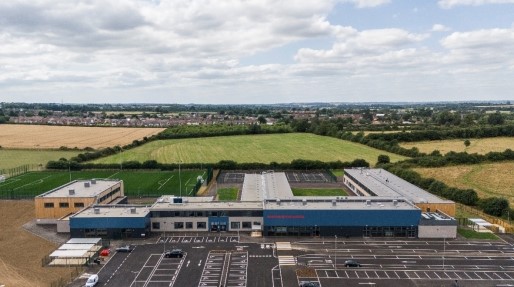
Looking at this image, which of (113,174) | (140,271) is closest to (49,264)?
(140,271)

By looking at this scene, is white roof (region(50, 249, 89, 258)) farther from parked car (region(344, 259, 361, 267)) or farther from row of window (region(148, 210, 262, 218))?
parked car (region(344, 259, 361, 267))

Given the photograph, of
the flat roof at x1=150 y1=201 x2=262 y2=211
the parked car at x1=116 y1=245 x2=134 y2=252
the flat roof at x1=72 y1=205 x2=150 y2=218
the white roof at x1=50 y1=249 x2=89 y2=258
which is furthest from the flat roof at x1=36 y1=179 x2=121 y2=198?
the white roof at x1=50 y1=249 x2=89 y2=258

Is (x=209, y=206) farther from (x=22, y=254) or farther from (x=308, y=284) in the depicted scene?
(x=22, y=254)

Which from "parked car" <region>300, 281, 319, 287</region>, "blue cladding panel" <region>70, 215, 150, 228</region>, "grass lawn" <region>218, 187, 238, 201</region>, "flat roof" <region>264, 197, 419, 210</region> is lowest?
"parked car" <region>300, 281, 319, 287</region>

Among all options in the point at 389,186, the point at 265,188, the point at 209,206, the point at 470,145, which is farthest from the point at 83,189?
the point at 470,145

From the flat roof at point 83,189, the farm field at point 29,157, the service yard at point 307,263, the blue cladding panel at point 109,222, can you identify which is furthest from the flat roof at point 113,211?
the farm field at point 29,157

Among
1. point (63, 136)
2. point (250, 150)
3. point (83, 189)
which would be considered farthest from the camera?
point (63, 136)
